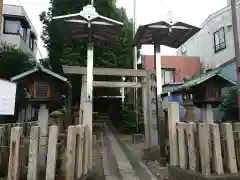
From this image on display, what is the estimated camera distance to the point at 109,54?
13.7 metres

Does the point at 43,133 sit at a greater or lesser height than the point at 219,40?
lesser

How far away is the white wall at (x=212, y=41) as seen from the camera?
16156mm

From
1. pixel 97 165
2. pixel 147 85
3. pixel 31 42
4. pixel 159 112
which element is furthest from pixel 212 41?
pixel 31 42

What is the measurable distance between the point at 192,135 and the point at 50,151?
8.90 feet

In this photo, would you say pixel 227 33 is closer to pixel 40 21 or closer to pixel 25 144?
pixel 40 21

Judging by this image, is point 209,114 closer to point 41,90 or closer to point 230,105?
point 41,90

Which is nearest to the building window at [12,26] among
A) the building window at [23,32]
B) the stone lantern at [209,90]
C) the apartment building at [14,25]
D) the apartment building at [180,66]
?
the apartment building at [14,25]

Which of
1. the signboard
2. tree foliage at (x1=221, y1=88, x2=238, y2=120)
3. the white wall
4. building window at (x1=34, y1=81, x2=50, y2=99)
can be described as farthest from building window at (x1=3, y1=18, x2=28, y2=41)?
tree foliage at (x1=221, y1=88, x2=238, y2=120)

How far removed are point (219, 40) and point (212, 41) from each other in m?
1.05

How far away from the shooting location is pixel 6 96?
746 cm

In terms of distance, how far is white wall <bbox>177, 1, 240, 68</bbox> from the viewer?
16156mm

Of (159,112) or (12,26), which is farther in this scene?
(12,26)

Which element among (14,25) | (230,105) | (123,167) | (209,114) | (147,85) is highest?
(14,25)

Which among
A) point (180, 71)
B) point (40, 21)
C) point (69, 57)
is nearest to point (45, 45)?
point (40, 21)
